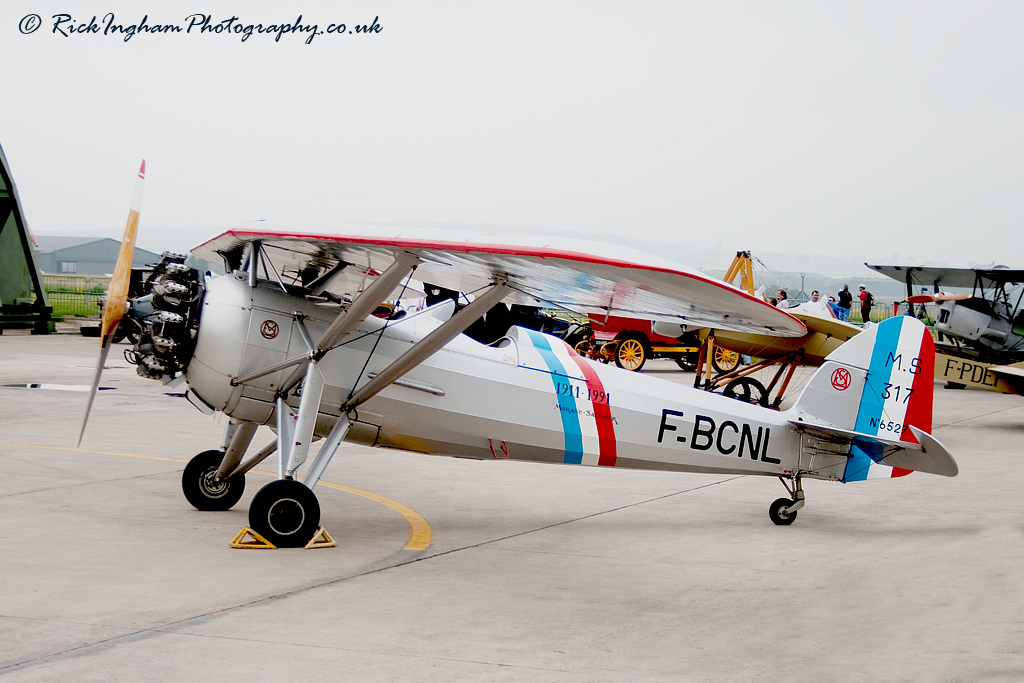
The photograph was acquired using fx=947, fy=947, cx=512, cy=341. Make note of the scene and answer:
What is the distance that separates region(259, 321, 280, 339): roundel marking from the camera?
7.10 m

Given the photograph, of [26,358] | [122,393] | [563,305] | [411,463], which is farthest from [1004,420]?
[26,358]

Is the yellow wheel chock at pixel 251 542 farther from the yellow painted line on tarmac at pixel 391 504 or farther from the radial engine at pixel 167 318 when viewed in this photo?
the radial engine at pixel 167 318

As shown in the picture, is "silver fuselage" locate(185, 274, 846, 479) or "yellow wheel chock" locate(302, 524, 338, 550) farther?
"silver fuselage" locate(185, 274, 846, 479)

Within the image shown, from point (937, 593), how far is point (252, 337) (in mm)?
5103

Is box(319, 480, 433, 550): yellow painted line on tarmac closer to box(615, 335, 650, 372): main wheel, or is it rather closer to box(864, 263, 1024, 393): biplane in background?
box(864, 263, 1024, 393): biplane in background

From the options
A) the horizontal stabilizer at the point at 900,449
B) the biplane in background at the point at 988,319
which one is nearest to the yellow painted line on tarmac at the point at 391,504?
the horizontal stabilizer at the point at 900,449

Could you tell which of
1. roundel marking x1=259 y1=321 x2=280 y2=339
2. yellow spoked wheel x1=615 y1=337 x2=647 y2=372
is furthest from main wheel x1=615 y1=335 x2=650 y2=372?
roundel marking x1=259 y1=321 x2=280 y2=339

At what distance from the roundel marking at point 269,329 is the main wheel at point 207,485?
153 centimetres

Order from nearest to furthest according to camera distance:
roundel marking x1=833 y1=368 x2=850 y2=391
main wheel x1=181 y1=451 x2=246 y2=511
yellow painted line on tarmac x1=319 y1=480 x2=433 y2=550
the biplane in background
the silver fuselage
Answer: the silver fuselage < yellow painted line on tarmac x1=319 y1=480 x2=433 y2=550 < main wheel x1=181 y1=451 x2=246 y2=511 < roundel marking x1=833 y1=368 x2=850 y2=391 < the biplane in background

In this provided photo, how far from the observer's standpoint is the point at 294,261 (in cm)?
779

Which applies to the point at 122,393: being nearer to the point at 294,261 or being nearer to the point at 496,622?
the point at 294,261

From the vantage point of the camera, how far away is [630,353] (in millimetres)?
25672

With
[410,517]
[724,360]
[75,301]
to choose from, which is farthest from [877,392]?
[75,301]

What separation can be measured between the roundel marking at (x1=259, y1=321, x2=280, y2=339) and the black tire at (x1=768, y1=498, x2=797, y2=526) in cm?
458
